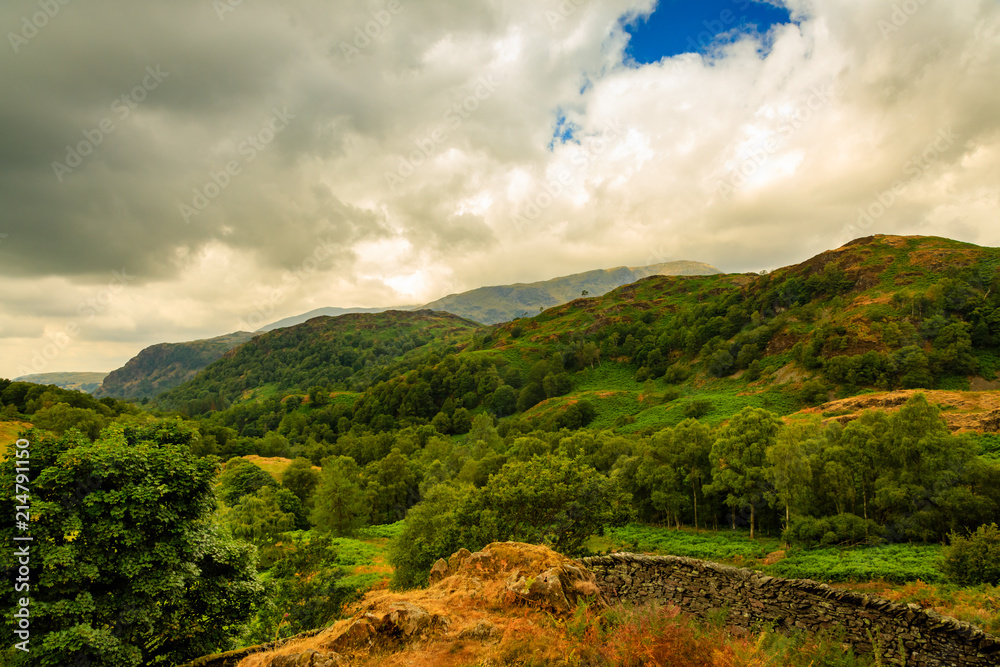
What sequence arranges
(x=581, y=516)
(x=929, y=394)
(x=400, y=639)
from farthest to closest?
(x=929, y=394) < (x=581, y=516) < (x=400, y=639)

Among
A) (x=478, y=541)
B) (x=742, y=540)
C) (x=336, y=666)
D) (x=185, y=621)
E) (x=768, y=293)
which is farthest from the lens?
(x=768, y=293)

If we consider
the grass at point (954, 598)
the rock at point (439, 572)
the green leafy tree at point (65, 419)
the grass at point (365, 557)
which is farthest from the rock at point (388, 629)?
the green leafy tree at point (65, 419)

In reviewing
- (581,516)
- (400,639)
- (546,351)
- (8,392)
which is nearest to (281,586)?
(400,639)

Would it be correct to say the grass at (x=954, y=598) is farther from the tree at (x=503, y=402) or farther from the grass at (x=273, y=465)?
the tree at (x=503, y=402)

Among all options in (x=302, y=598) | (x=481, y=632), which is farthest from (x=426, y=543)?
(x=481, y=632)

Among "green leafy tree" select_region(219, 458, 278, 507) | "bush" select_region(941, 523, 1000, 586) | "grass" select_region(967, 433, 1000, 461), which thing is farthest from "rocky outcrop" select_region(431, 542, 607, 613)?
"green leafy tree" select_region(219, 458, 278, 507)

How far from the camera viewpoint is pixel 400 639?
38.4 feet

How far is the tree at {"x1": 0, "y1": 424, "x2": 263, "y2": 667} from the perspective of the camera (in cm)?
1139

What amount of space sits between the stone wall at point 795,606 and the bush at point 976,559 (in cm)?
1541

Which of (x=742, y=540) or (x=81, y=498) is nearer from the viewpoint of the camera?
(x=81, y=498)

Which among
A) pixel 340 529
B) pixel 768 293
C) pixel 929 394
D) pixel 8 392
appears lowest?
pixel 340 529

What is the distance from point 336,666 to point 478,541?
17.5m

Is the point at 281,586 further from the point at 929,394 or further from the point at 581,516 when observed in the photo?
the point at 929,394

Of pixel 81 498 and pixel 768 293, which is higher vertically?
pixel 768 293
